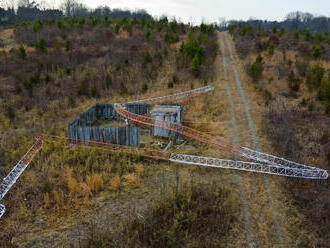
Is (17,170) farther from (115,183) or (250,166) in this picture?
(250,166)

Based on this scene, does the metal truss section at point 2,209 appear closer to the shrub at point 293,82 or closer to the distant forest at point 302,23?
the shrub at point 293,82

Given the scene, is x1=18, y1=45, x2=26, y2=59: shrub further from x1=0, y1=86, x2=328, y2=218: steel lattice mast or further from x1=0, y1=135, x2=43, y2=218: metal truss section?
x1=0, y1=135, x2=43, y2=218: metal truss section

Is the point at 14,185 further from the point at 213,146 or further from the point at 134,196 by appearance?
the point at 213,146

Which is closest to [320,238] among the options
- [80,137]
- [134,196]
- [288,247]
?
[288,247]

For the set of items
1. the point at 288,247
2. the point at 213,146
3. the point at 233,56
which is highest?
the point at 233,56

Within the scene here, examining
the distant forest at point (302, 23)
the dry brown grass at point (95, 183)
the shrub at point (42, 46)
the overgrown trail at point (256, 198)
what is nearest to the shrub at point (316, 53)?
the overgrown trail at point (256, 198)
